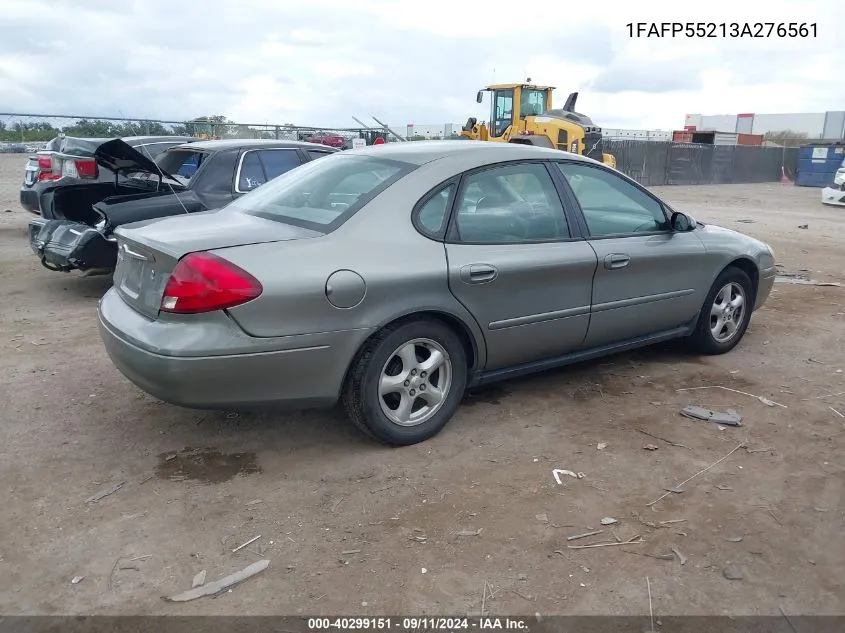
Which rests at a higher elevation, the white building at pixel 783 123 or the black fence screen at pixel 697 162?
the white building at pixel 783 123

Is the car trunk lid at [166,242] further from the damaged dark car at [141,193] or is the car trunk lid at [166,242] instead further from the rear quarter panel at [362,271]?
the damaged dark car at [141,193]

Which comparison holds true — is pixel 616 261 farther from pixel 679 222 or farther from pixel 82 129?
pixel 82 129

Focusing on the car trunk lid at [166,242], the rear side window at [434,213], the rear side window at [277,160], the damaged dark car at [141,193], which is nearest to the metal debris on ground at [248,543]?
the car trunk lid at [166,242]

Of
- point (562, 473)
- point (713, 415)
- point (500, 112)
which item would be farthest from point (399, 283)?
point (500, 112)

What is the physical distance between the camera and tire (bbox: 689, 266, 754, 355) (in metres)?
5.14

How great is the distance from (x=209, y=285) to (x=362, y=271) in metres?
0.71

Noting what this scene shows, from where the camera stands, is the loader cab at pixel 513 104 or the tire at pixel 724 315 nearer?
the tire at pixel 724 315

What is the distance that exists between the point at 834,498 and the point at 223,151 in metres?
5.74

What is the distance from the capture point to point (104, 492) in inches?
130

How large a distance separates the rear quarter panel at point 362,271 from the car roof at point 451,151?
0.72ft

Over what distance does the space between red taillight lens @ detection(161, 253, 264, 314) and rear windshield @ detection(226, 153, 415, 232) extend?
544 mm

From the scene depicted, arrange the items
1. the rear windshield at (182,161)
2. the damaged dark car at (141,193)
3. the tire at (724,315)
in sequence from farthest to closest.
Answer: the rear windshield at (182,161) < the damaged dark car at (141,193) < the tire at (724,315)

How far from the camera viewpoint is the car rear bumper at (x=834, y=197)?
65.5 feet

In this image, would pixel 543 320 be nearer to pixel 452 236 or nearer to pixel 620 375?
pixel 452 236
